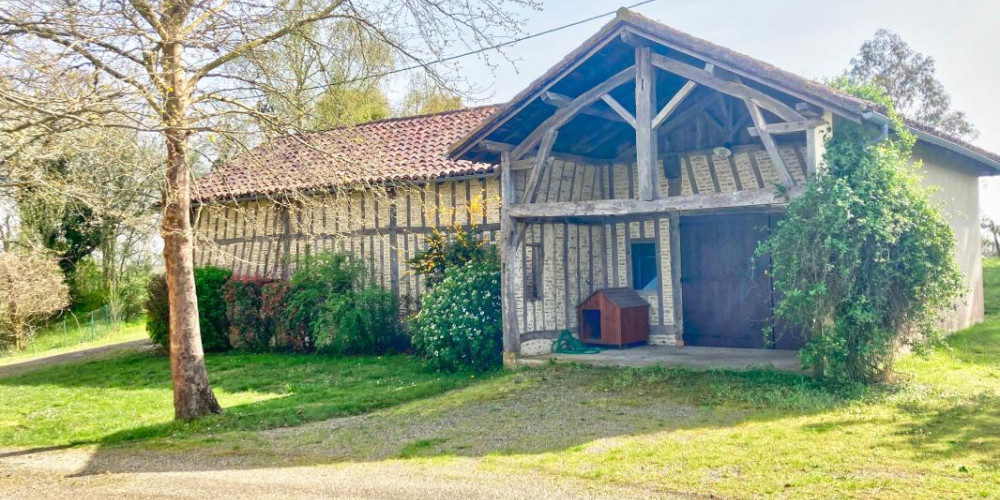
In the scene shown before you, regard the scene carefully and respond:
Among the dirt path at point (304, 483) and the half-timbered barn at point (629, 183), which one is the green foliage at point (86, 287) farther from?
the dirt path at point (304, 483)

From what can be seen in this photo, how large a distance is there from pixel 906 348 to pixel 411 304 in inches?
299

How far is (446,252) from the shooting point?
13.1 meters

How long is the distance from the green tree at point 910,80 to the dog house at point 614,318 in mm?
18632

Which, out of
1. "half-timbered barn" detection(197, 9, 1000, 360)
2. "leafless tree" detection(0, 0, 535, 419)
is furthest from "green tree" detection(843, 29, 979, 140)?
"leafless tree" detection(0, 0, 535, 419)

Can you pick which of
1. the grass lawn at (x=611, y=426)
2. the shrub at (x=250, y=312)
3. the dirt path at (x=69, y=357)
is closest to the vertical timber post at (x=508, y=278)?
the grass lawn at (x=611, y=426)

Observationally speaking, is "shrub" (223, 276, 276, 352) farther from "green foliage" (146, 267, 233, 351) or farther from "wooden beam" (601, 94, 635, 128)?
"wooden beam" (601, 94, 635, 128)

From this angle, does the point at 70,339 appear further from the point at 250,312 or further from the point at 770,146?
the point at 770,146

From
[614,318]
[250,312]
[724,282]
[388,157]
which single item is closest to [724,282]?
[724,282]

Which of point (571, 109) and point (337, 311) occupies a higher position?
point (571, 109)

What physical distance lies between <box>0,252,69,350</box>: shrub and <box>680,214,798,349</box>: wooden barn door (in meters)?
15.5

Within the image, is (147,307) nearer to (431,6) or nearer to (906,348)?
(431,6)

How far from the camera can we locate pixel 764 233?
37.9 feet

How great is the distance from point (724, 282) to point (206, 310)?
9.81 m

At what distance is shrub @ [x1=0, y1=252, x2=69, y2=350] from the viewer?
62.5ft
